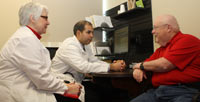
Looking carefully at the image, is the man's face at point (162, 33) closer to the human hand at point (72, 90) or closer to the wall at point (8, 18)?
the human hand at point (72, 90)

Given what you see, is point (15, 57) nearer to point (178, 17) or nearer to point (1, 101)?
point (1, 101)

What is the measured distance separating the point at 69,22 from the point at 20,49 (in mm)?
1916

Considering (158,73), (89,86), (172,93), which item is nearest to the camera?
(172,93)

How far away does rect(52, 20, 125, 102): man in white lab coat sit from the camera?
6.05 ft

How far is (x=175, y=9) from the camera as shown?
2072 mm

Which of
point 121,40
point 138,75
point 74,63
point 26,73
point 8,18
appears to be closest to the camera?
point 26,73

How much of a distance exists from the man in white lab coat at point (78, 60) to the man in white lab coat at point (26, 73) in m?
0.51

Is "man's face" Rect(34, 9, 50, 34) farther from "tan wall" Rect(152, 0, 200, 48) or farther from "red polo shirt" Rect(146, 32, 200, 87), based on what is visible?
"tan wall" Rect(152, 0, 200, 48)

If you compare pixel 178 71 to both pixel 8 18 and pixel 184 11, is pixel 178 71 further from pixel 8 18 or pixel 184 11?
pixel 8 18

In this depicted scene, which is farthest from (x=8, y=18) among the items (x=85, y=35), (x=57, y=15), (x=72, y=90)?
(x=72, y=90)

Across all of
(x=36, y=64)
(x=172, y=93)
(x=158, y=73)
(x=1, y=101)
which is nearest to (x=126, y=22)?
(x=158, y=73)

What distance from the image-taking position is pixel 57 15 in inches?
118

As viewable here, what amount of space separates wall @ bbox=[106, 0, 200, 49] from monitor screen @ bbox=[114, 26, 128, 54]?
1.51 ft

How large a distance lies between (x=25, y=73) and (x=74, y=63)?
608 millimetres
